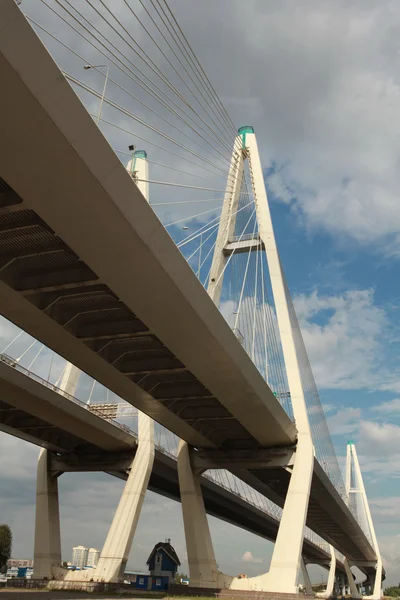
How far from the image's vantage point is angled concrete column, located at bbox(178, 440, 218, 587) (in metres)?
30.8

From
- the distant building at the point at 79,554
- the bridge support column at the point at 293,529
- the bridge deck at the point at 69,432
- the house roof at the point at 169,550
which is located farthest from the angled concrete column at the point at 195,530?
the distant building at the point at 79,554

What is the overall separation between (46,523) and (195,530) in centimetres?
971

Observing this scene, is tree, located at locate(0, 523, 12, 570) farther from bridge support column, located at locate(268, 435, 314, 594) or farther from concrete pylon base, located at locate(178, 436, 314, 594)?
bridge support column, located at locate(268, 435, 314, 594)

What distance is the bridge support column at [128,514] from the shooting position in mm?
32281

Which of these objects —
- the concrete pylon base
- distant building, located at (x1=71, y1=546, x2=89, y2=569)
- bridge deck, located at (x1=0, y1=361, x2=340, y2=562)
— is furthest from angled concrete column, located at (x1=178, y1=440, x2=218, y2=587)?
distant building, located at (x1=71, y1=546, x2=89, y2=569)

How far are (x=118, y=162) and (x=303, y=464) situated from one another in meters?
22.0

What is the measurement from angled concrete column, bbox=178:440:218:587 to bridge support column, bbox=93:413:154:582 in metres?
3.12

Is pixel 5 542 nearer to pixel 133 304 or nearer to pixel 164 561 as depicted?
pixel 164 561

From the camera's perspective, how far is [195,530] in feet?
104

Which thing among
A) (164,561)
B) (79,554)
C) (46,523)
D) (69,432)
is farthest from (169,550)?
(79,554)

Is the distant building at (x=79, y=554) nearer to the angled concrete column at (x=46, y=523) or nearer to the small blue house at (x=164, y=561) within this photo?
the small blue house at (x=164, y=561)

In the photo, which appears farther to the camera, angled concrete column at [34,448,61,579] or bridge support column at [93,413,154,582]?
angled concrete column at [34,448,61,579]

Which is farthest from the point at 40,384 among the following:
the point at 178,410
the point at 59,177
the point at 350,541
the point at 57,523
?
the point at 350,541

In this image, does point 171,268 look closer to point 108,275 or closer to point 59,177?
point 108,275
